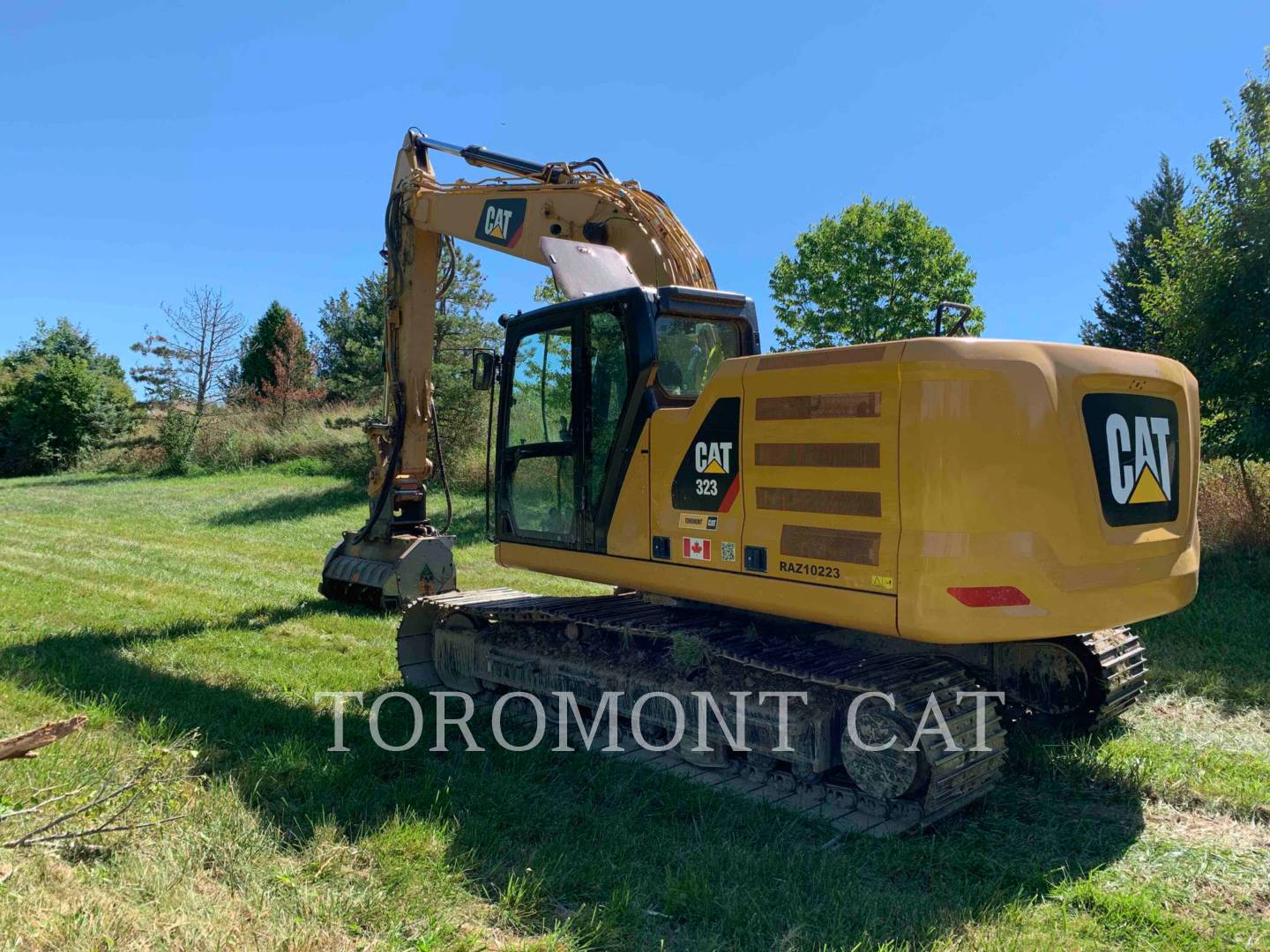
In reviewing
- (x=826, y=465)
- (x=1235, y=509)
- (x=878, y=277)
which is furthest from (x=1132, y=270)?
(x=826, y=465)

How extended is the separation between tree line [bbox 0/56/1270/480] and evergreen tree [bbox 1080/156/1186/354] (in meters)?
0.06

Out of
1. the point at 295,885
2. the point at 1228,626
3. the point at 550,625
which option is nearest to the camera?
the point at 295,885

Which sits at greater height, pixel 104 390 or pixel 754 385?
Result: pixel 104 390

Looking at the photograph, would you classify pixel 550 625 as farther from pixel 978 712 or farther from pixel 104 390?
pixel 104 390

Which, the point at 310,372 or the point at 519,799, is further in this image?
the point at 310,372

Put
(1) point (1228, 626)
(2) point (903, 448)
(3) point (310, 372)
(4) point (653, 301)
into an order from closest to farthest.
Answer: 1. (2) point (903, 448)
2. (4) point (653, 301)
3. (1) point (1228, 626)
4. (3) point (310, 372)

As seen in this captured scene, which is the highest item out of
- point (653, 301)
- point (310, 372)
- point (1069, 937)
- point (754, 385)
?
point (310, 372)

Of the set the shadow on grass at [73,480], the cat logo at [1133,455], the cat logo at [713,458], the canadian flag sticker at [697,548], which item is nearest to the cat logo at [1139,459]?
the cat logo at [1133,455]

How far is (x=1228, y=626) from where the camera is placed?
315 inches

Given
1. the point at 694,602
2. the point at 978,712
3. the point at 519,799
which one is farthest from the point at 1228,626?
the point at 519,799

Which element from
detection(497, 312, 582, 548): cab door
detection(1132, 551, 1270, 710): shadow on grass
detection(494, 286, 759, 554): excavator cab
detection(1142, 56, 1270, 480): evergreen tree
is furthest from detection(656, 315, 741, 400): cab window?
detection(1142, 56, 1270, 480): evergreen tree

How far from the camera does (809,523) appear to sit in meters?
4.25

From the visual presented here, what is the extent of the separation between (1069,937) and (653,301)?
3536 millimetres

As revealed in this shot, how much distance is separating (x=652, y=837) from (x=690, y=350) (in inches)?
105
